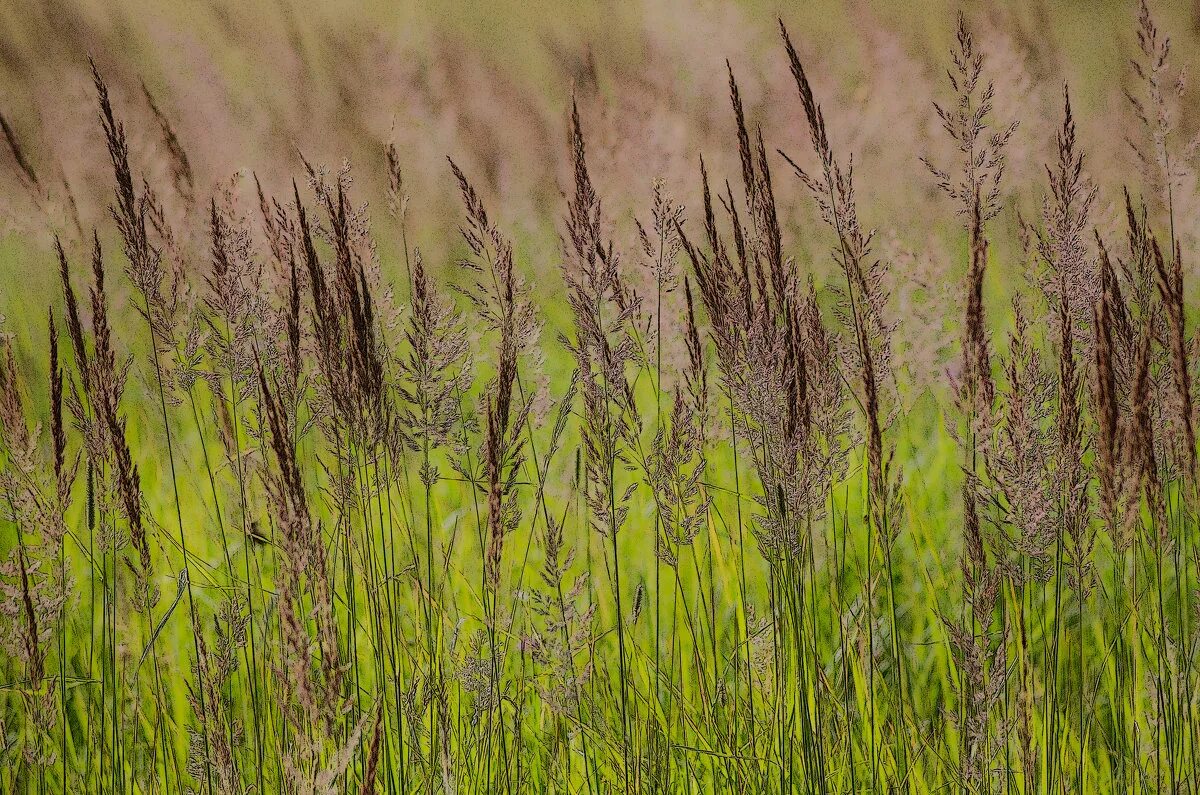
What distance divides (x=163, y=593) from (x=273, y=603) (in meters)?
0.39

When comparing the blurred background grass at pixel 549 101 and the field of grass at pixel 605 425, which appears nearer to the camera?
the field of grass at pixel 605 425

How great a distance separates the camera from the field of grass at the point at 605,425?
0.86m

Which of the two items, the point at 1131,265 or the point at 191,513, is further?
the point at 191,513

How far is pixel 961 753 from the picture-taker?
97 cm

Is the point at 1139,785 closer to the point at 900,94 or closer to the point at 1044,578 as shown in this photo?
the point at 1044,578

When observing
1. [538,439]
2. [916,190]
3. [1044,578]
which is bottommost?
[1044,578]

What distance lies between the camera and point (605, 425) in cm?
91

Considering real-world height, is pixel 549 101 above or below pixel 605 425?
above

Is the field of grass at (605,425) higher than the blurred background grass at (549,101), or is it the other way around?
the blurred background grass at (549,101)

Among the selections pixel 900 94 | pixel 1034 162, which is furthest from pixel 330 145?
pixel 1034 162

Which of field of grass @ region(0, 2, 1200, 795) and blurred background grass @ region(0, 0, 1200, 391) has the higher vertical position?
blurred background grass @ region(0, 0, 1200, 391)

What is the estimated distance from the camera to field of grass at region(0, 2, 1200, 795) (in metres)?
0.86

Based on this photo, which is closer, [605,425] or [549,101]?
[605,425]

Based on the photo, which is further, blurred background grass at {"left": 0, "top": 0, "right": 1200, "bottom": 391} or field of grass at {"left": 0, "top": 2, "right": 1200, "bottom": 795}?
blurred background grass at {"left": 0, "top": 0, "right": 1200, "bottom": 391}
